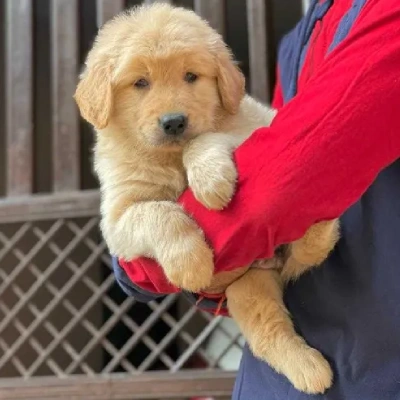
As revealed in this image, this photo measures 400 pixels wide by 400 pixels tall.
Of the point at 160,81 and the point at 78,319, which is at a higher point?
the point at 160,81

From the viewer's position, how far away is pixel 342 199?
0.86 m

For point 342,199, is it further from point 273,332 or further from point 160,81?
point 160,81

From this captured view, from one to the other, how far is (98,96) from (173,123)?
8.0 inches

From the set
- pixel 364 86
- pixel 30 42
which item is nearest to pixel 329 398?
pixel 364 86

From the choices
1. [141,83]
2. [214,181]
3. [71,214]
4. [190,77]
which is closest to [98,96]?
[141,83]

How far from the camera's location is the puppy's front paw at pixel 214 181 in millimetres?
917

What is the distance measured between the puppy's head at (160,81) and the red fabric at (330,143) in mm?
312

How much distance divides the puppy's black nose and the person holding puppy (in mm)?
160

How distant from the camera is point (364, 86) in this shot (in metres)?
0.83

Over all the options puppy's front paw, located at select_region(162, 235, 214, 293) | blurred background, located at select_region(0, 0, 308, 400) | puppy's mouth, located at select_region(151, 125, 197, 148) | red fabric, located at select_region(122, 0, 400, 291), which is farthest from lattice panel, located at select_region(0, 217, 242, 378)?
red fabric, located at select_region(122, 0, 400, 291)

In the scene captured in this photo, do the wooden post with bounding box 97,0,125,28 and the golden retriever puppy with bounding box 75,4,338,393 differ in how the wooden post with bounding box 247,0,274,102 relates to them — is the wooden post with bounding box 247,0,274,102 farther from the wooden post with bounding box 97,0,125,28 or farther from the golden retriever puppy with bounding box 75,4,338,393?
the golden retriever puppy with bounding box 75,4,338,393

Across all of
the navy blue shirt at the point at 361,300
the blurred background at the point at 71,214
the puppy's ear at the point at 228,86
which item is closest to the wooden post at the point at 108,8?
the blurred background at the point at 71,214

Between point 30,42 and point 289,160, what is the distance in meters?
1.61

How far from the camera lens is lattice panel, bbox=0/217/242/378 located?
2.11m
